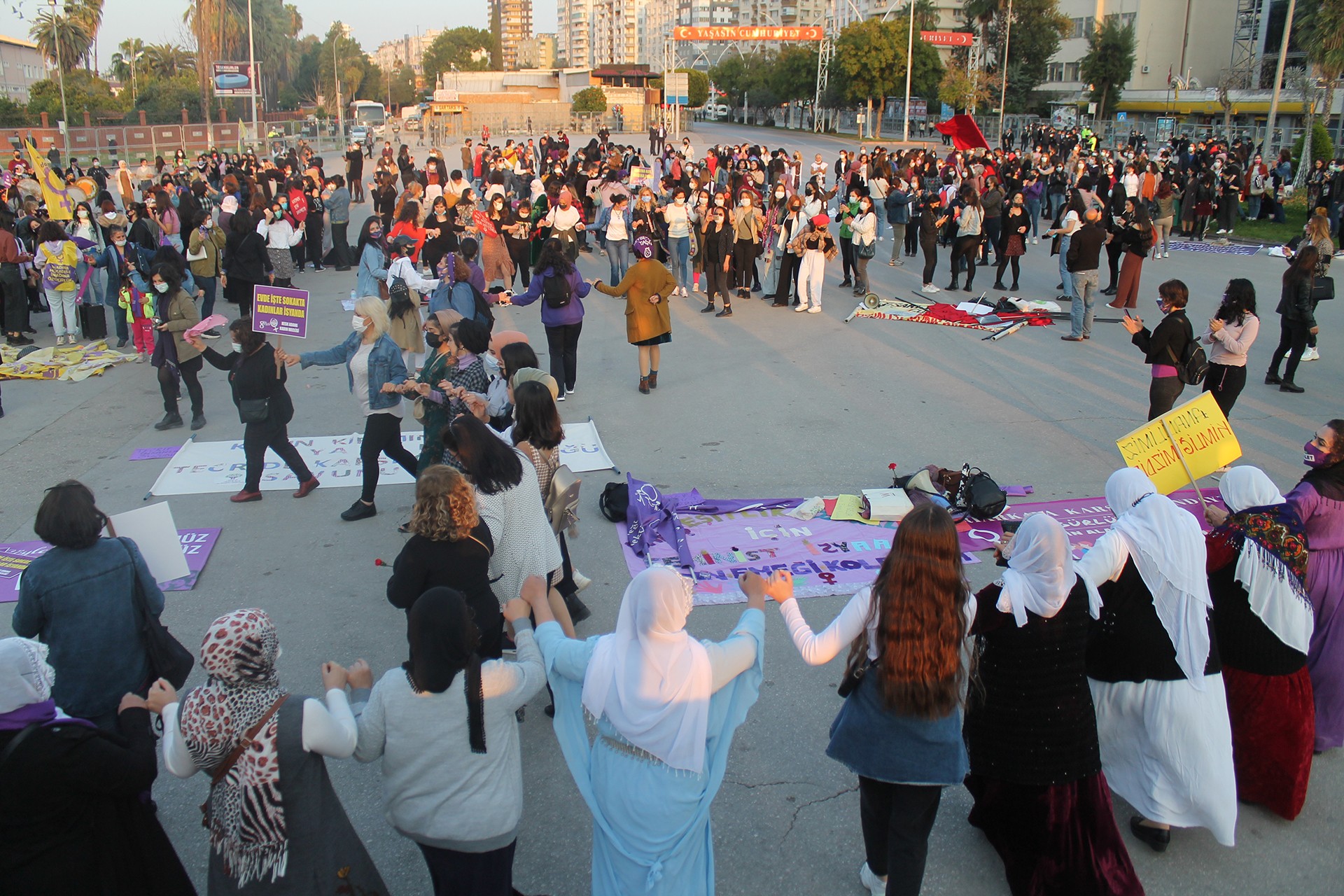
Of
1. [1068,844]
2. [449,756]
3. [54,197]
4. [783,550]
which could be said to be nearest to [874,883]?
[1068,844]

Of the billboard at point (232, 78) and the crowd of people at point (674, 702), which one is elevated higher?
the billboard at point (232, 78)

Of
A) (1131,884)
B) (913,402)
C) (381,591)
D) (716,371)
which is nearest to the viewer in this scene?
(1131,884)

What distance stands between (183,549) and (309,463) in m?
2.48

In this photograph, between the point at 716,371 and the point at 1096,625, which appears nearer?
the point at 1096,625

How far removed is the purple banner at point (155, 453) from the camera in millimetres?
8586

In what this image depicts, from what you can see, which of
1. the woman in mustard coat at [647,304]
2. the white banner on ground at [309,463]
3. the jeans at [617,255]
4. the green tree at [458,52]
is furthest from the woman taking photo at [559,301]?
the green tree at [458,52]

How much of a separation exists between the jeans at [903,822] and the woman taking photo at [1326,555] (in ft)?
7.19

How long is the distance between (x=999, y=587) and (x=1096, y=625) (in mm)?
559

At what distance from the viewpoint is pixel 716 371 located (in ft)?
37.7

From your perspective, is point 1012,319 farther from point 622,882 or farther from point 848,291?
point 622,882

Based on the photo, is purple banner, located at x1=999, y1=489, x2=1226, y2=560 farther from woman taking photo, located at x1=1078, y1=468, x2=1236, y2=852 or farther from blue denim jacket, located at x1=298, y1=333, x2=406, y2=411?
blue denim jacket, located at x1=298, y1=333, x2=406, y2=411

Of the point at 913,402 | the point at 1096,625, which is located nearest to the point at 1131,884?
A: the point at 1096,625

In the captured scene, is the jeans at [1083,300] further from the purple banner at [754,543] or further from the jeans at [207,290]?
the jeans at [207,290]

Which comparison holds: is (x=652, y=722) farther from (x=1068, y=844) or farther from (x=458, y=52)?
(x=458, y=52)
